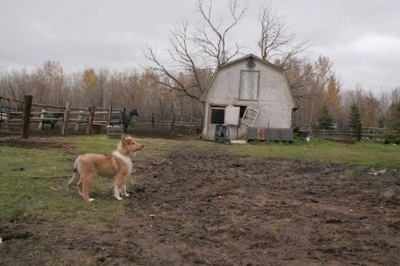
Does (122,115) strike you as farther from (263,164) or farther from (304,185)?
(304,185)

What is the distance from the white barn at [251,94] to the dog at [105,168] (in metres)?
19.3

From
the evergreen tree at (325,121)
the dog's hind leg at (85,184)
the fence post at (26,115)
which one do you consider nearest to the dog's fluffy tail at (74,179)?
the dog's hind leg at (85,184)

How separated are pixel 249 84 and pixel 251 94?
70 centimetres

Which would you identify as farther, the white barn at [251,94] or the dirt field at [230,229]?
the white barn at [251,94]

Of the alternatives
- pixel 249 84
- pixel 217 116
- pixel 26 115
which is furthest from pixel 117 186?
pixel 249 84

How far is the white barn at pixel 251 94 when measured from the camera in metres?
26.6

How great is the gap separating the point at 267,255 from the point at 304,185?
5.12m

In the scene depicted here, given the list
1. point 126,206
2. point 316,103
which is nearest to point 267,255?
point 126,206

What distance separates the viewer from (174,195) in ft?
24.7

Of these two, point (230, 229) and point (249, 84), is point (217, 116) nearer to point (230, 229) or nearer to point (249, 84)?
point (249, 84)

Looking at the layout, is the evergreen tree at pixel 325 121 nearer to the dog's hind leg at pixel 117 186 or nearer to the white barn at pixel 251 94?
the white barn at pixel 251 94

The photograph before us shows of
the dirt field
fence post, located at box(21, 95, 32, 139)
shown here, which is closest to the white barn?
fence post, located at box(21, 95, 32, 139)

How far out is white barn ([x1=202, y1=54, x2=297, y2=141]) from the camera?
26.6 m

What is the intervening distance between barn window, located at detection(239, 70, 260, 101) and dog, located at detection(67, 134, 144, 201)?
20.1m
